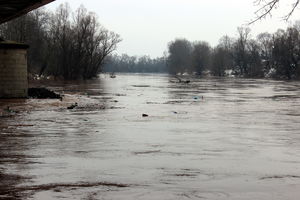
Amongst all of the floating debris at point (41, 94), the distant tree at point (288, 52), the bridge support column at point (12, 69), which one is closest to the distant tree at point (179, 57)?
the distant tree at point (288, 52)

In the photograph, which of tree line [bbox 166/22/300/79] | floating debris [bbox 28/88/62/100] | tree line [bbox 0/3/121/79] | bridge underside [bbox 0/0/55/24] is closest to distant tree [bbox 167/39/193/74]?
tree line [bbox 166/22/300/79]

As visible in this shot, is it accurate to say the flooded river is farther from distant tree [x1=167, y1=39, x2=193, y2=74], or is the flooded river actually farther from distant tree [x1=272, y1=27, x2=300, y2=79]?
distant tree [x1=167, y1=39, x2=193, y2=74]

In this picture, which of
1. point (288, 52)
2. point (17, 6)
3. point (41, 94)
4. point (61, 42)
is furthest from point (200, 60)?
point (17, 6)

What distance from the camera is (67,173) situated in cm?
967

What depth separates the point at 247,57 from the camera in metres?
150

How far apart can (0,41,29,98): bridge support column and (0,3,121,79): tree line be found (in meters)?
51.1

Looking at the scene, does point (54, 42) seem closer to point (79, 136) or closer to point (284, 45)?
point (284, 45)

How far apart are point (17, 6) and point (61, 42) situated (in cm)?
7256

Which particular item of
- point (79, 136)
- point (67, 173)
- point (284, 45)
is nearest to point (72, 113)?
point (79, 136)

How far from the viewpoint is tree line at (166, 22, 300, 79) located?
11529cm

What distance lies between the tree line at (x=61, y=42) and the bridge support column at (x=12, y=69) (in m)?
51.1

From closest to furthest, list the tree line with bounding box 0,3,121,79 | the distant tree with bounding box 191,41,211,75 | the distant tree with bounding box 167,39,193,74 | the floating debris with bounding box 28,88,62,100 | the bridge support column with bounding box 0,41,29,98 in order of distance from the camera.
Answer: the bridge support column with bounding box 0,41,29,98 < the floating debris with bounding box 28,88,62,100 < the tree line with bounding box 0,3,121,79 < the distant tree with bounding box 191,41,211,75 < the distant tree with bounding box 167,39,193,74

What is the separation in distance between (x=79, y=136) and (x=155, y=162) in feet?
16.7

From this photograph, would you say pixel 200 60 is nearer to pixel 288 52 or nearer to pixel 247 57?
pixel 247 57
